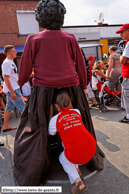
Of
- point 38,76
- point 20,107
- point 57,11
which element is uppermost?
point 57,11

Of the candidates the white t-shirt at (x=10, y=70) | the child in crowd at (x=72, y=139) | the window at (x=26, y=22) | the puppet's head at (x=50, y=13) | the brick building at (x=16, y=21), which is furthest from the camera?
the window at (x=26, y=22)

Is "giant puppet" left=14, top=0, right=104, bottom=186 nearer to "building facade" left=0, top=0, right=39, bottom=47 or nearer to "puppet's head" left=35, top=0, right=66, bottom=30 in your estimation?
"puppet's head" left=35, top=0, right=66, bottom=30

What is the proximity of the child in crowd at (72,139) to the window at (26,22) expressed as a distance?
16588 millimetres

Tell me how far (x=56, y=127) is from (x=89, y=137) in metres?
0.38

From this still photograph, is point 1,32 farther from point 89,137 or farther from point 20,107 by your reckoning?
point 89,137

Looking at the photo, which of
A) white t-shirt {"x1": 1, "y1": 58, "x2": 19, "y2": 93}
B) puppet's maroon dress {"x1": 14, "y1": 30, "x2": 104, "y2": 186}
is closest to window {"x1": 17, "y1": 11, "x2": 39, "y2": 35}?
white t-shirt {"x1": 1, "y1": 58, "x2": 19, "y2": 93}

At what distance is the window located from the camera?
16.6 metres

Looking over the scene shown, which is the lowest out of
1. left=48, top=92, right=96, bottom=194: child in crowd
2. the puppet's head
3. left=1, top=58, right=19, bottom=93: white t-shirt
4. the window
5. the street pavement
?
the street pavement

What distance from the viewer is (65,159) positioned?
6.46 ft

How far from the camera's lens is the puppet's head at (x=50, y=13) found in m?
1.98

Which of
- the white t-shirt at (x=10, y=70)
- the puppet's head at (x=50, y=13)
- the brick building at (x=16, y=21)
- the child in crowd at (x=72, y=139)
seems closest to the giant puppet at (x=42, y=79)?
the puppet's head at (x=50, y=13)

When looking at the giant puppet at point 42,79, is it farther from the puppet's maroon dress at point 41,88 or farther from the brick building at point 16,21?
the brick building at point 16,21

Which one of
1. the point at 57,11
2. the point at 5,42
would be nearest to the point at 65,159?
the point at 57,11

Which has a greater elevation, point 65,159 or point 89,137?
point 89,137
